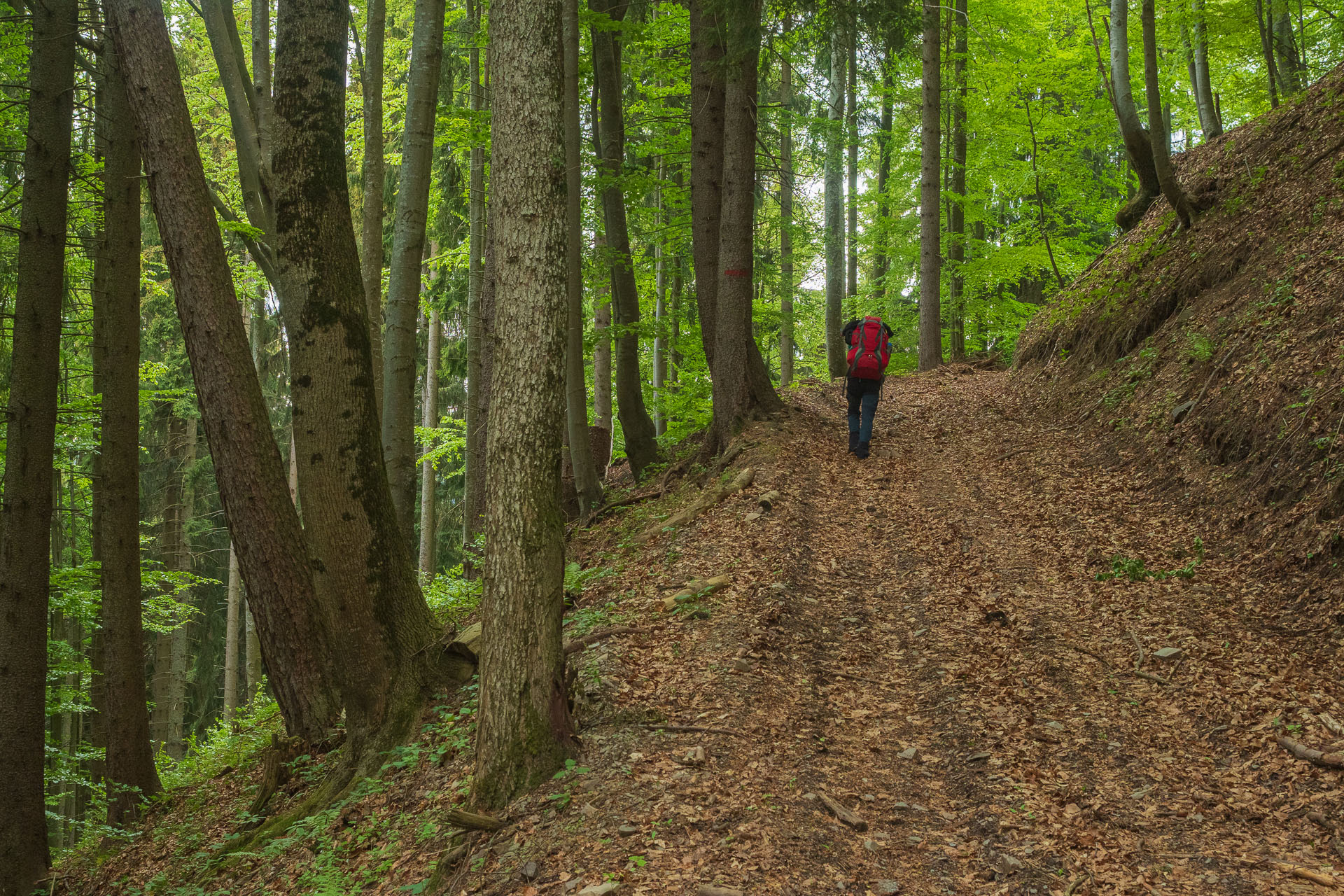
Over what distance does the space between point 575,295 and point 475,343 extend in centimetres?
333

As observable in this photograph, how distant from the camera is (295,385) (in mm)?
5762

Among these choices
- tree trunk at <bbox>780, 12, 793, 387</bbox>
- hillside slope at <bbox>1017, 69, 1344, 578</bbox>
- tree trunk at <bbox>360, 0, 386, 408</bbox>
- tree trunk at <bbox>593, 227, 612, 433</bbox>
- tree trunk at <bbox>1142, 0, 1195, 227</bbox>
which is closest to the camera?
hillside slope at <bbox>1017, 69, 1344, 578</bbox>

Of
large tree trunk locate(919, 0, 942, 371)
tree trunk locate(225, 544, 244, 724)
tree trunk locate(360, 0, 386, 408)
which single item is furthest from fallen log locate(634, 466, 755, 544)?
tree trunk locate(225, 544, 244, 724)

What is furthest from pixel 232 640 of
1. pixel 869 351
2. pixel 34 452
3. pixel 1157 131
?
pixel 1157 131

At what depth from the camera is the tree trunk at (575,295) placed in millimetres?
8977

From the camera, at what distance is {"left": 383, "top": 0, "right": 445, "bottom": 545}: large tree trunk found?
8266mm

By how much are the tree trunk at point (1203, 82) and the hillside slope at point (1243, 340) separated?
1440 mm

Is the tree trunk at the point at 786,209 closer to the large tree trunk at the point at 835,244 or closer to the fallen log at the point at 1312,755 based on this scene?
the large tree trunk at the point at 835,244

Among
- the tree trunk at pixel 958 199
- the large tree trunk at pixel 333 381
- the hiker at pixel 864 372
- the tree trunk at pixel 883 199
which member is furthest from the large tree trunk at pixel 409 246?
the tree trunk at pixel 958 199

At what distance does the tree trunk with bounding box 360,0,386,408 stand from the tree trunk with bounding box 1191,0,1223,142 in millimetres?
12655

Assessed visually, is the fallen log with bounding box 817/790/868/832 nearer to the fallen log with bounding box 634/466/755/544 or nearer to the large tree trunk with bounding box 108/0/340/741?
the large tree trunk with bounding box 108/0/340/741

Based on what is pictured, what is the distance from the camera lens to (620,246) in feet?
39.0

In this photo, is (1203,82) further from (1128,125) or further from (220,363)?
(220,363)

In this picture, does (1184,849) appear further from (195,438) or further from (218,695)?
(218,695)
